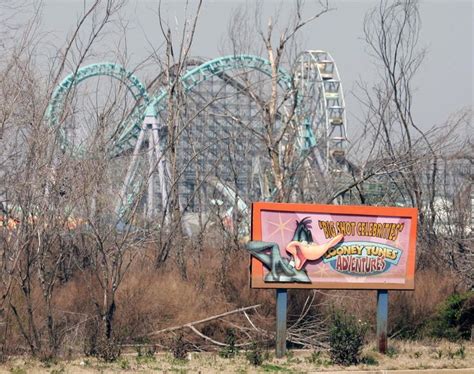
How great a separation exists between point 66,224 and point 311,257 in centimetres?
401

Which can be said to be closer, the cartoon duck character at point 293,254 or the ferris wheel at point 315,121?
the cartoon duck character at point 293,254

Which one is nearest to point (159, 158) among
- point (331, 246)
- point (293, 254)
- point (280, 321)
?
point (293, 254)

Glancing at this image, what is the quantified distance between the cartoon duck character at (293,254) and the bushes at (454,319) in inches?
166

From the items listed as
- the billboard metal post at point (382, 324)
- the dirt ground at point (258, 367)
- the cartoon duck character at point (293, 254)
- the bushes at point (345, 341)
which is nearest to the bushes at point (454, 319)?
the dirt ground at point (258, 367)

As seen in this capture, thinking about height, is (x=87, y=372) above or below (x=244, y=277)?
below

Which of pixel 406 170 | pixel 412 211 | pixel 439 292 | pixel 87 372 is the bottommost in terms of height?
pixel 87 372

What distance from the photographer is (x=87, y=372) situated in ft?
40.4

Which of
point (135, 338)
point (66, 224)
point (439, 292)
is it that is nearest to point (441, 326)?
point (439, 292)

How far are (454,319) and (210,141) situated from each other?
26.8ft

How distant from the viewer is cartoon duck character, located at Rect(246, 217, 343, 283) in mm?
14117

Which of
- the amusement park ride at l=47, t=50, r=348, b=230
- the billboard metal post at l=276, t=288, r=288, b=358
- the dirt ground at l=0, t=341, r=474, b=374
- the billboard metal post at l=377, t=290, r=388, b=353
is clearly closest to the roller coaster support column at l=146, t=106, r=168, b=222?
the amusement park ride at l=47, t=50, r=348, b=230

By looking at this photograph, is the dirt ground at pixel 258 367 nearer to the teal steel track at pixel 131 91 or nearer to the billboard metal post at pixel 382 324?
the billboard metal post at pixel 382 324

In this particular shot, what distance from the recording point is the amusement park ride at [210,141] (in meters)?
17.0

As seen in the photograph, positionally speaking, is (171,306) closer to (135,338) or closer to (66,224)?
(135,338)
